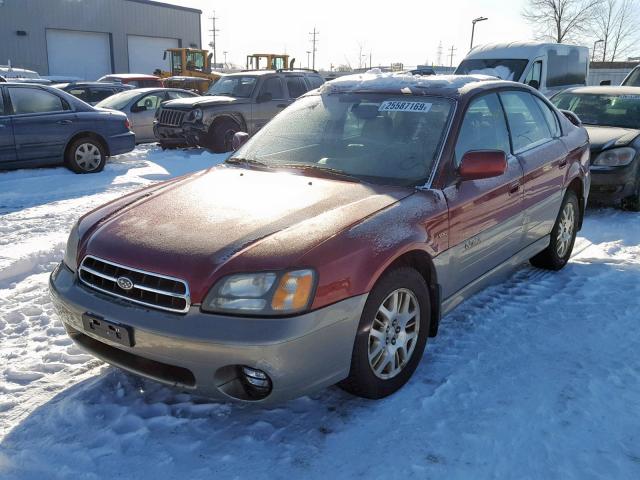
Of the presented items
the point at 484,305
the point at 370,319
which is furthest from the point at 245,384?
the point at 484,305

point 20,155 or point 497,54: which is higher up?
point 497,54

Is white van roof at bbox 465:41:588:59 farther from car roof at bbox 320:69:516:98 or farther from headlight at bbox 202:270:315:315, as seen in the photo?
headlight at bbox 202:270:315:315

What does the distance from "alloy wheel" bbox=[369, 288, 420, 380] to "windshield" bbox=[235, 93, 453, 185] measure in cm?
74

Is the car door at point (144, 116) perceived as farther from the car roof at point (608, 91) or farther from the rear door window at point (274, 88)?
the car roof at point (608, 91)

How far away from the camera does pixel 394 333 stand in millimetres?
3088

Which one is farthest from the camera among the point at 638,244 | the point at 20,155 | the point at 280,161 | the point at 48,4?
the point at 48,4

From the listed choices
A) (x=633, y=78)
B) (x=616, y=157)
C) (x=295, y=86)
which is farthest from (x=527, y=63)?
(x=616, y=157)

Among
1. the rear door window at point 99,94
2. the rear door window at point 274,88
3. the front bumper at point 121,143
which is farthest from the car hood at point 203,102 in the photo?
the rear door window at point 99,94

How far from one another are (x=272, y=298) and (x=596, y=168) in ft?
19.3

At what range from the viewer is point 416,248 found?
308cm

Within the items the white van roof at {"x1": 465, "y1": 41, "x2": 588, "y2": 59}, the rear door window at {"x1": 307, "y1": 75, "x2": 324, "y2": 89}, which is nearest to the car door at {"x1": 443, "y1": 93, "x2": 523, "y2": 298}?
the white van roof at {"x1": 465, "y1": 41, "x2": 588, "y2": 59}

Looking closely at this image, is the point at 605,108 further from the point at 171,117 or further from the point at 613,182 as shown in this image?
the point at 171,117

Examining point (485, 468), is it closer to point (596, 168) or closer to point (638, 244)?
point (638, 244)

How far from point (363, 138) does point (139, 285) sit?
177 cm
